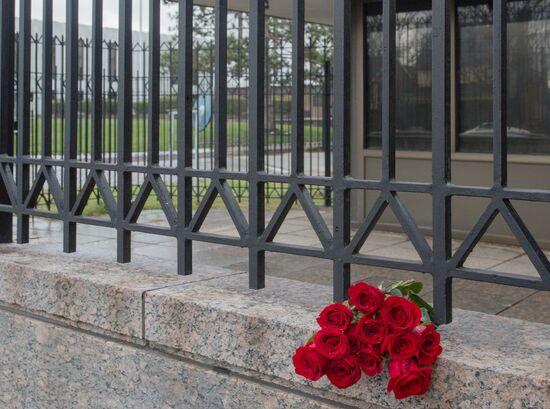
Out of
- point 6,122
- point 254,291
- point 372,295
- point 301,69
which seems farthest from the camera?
point 6,122

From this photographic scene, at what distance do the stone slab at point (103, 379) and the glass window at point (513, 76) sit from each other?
5692mm

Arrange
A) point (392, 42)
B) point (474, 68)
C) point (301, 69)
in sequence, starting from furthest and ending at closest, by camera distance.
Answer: point (474, 68) → point (301, 69) → point (392, 42)

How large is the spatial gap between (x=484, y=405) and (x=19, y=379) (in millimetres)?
2339

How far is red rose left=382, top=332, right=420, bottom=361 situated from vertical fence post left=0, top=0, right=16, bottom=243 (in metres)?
2.47

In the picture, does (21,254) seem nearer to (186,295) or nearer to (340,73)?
(186,295)

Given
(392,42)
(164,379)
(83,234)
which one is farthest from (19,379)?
(83,234)

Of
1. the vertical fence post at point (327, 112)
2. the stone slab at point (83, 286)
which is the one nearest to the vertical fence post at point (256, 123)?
the stone slab at point (83, 286)

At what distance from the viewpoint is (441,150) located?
8.11 ft

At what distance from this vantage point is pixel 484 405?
218 cm

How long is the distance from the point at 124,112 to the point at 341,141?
1.19m

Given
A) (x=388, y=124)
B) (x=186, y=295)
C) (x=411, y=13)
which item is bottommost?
(x=186, y=295)

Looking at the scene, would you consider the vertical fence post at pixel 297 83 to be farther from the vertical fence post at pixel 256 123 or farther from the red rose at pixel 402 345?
the red rose at pixel 402 345

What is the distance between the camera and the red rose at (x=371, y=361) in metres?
2.26

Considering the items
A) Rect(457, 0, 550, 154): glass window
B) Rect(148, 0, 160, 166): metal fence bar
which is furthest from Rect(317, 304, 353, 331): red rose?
Rect(457, 0, 550, 154): glass window
